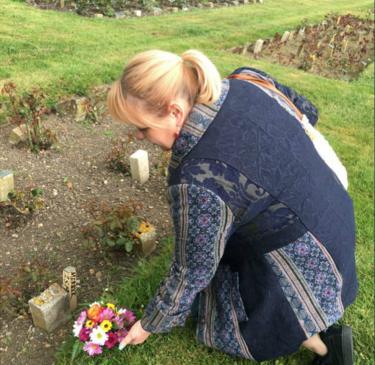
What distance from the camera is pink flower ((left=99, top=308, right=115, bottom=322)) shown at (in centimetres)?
219

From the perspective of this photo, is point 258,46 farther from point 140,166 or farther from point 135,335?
point 135,335

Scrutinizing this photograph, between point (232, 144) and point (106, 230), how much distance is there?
4.66ft

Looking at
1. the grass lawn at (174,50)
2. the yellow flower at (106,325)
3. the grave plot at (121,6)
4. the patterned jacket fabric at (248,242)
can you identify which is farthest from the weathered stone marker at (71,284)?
the grave plot at (121,6)

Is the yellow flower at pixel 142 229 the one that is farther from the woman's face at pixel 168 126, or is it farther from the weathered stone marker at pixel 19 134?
the weathered stone marker at pixel 19 134

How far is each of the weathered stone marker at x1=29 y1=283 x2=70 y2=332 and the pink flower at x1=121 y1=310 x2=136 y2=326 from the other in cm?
35

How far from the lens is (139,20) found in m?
7.88

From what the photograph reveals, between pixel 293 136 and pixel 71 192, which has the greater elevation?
pixel 293 136

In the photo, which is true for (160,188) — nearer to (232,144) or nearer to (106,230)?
(106,230)

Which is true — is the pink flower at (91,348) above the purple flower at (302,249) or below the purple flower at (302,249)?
below

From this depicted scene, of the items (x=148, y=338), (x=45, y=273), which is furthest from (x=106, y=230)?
(x=148, y=338)

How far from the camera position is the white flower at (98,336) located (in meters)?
2.14

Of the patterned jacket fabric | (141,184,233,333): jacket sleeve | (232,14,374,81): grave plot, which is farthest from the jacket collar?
(232,14,374,81): grave plot

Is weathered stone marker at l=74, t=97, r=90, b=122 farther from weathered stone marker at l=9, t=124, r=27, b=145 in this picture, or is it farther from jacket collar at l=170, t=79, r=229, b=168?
jacket collar at l=170, t=79, r=229, b=168

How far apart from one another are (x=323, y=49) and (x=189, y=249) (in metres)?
Result: 7.26
